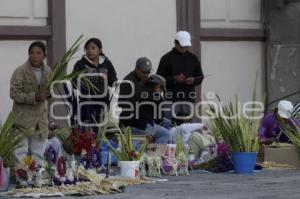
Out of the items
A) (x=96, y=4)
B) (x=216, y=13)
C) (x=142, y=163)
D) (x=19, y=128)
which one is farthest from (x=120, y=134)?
(x=216, y=13)

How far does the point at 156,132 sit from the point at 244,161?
51.5 inches

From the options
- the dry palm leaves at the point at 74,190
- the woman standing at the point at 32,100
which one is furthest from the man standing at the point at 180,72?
the dry palm leaves at the point at 74,190

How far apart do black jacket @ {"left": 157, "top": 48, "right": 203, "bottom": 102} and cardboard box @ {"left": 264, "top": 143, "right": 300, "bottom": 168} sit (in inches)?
57.7

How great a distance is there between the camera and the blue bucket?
1352 cm

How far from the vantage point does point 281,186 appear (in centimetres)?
1221

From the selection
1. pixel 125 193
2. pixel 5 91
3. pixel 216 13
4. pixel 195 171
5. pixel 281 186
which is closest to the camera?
pixel 125 193

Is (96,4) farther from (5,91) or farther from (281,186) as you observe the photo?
(281,186)

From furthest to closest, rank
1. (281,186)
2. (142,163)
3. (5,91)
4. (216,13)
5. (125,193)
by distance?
(216,13), (5,91), (142,163), (281,186), (125,193)

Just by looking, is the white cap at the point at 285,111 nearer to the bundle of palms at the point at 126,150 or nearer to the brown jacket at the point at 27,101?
the bundle of palms at the point at 126,150

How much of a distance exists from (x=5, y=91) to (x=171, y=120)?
7.56ft

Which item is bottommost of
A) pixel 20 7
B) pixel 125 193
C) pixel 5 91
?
pixel 125 193

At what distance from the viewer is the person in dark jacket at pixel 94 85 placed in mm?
13742

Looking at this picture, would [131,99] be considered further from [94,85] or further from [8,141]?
[8,141]

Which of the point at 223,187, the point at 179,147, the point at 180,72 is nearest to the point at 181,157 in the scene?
the point at 179,147
